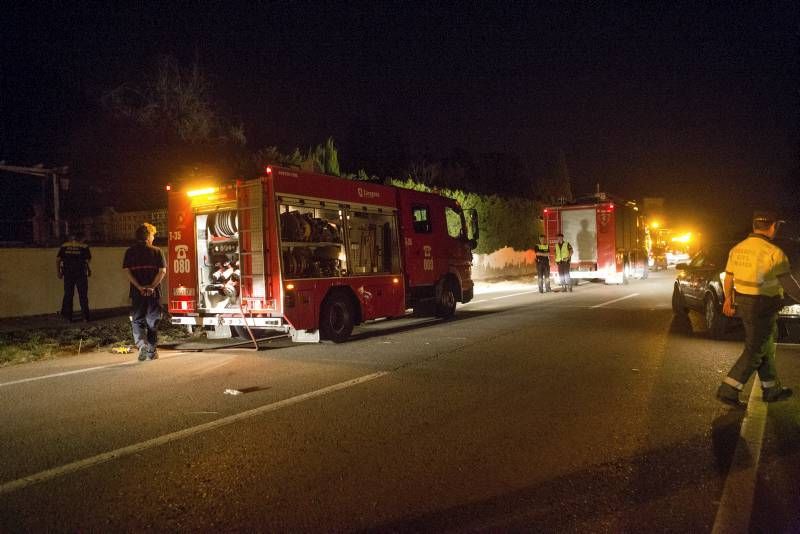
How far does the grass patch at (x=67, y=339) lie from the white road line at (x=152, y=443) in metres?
5.17

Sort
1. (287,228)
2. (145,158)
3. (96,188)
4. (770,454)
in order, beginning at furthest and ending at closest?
(145,158), (96,188), (287,228), (770,454)

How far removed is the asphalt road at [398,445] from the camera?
143 inches

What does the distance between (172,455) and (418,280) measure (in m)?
8.38

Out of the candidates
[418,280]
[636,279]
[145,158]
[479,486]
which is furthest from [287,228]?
[636,279]

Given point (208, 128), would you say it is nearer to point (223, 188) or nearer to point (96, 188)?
point (96, 188)

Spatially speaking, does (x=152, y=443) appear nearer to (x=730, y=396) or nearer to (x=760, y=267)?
(x=730, y=396)

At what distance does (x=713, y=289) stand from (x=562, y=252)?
10.6 meters

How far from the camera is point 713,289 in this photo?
10.3 meters

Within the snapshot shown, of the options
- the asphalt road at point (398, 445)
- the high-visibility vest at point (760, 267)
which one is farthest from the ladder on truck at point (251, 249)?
the high-visibility vest at point (760, 267)

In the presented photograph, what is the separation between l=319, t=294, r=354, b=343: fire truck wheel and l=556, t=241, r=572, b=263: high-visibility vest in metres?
11.7

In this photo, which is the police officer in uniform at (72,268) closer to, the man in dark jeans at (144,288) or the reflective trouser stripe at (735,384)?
the man in dark jeans at (144,288)

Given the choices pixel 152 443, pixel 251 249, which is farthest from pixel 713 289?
pixel 152 443

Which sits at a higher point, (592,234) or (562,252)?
(592,234)

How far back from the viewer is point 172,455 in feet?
15.3
